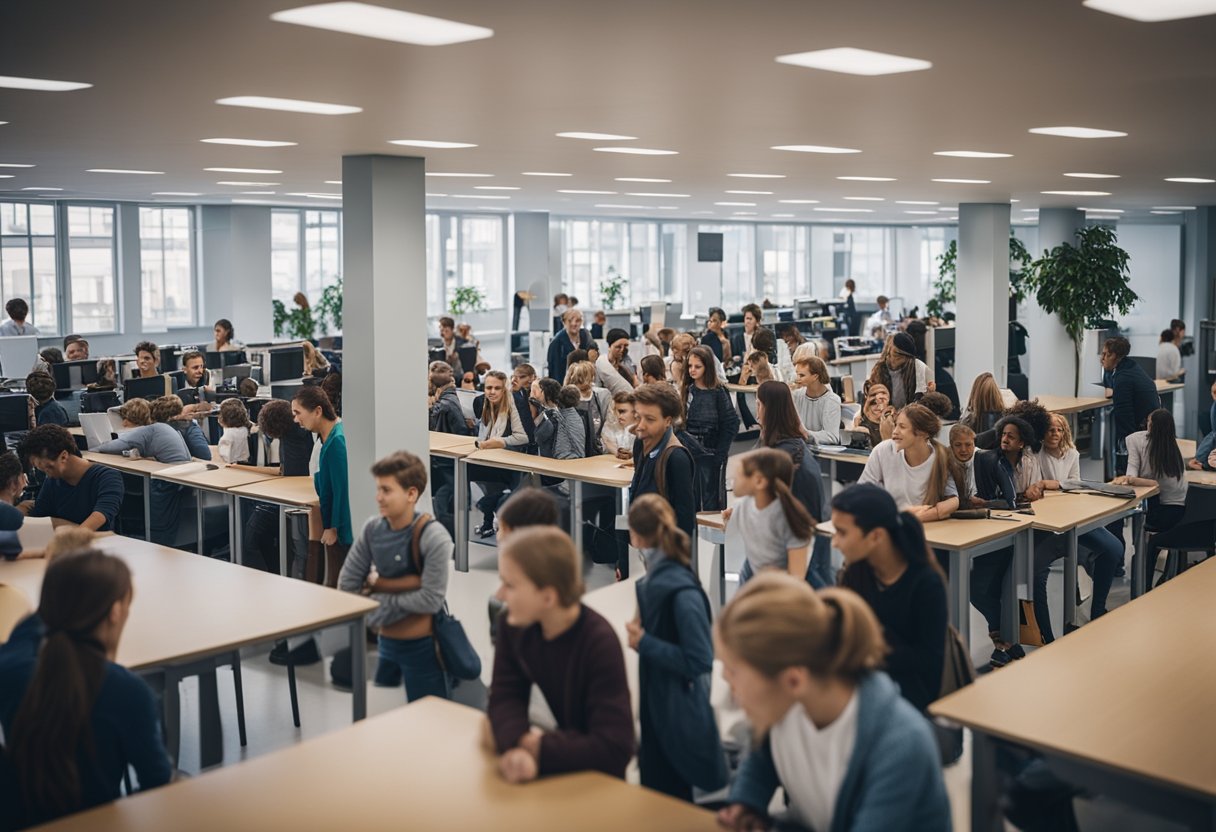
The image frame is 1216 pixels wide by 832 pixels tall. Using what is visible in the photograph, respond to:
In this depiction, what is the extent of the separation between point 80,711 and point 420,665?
1.81 meters

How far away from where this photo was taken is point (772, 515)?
4.89 metres

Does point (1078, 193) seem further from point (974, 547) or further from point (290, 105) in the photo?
point (290, 105)

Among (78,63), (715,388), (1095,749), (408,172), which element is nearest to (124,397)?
(408,172)

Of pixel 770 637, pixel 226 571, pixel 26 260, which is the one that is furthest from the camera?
pixel 26 260

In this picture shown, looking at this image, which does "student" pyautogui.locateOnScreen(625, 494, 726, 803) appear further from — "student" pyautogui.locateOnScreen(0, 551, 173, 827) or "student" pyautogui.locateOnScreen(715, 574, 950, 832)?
"student" pyautogui.locateOnScreen(0, 551, 173, 827)

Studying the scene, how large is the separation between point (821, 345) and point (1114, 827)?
1078 centimetres

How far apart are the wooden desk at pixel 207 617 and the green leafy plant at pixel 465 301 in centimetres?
1728

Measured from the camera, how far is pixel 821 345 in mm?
14961

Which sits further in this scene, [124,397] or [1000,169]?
[124,397]

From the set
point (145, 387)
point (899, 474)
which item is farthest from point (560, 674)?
point (145, 387)

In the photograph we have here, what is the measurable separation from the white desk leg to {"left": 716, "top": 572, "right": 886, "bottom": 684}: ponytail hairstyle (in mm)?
6426

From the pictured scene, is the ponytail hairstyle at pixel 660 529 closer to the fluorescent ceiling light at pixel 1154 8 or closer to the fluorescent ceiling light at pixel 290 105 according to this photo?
the fluorescent ceiling light at pixel 1154 8

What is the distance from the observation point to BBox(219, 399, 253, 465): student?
8.31 metres

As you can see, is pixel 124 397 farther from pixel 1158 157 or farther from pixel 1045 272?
pixel 1045 272
